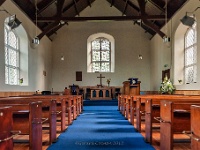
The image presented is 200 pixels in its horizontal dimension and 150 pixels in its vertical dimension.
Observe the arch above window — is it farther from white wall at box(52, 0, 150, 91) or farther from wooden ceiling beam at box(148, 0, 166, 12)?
white wall at box(52, 0, 150, 91)

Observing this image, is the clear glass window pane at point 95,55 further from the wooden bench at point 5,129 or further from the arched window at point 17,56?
the wooden bench at point 5,129

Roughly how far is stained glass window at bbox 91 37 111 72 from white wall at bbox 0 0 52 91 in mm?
2465

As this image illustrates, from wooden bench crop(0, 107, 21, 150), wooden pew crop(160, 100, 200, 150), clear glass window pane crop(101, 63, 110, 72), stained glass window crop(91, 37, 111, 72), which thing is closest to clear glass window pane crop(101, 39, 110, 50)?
stained glass window crop(91, 37, 111, 72)

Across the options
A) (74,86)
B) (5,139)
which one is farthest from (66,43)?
(5,139)

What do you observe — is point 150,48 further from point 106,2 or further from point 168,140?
point 168,140

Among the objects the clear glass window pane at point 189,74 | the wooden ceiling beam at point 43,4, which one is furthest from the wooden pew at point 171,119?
the wooden ceiling beam at point 43,4

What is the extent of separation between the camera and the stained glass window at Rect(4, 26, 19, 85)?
8547mm

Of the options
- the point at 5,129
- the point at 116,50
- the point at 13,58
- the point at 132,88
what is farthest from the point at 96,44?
the point at 5,129

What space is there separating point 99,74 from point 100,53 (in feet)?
4.25

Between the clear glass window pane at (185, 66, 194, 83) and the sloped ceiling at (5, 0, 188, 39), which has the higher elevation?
the sloped ceiling at (5, 0, 188, 39)

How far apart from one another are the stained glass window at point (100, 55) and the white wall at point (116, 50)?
1.77 feet

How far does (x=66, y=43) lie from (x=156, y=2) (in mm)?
5858

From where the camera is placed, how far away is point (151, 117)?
10.8 ft

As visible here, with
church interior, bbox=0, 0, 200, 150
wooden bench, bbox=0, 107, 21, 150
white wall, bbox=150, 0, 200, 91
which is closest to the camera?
wooden bench, bbox=0, 107, 21, 150
